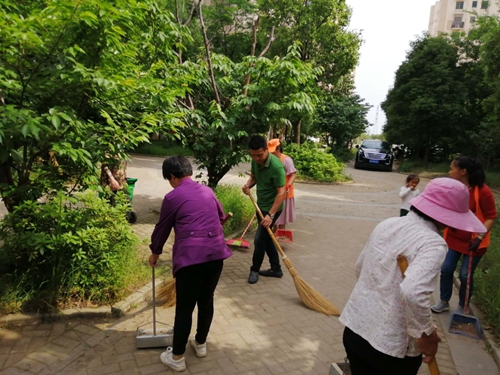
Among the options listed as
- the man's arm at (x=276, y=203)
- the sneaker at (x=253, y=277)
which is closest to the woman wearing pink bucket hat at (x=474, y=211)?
the man's arm at (x=276, y=203)

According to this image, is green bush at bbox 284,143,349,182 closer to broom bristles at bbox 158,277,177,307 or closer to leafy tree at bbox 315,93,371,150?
leafy tree at bbox 315,93,371,150

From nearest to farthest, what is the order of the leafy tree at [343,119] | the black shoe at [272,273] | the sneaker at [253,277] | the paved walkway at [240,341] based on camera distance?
the paved walkway at [240,341] < the sneaker at [253,277] < the black shoe at [272,273] < the leafy tree at [343,119]

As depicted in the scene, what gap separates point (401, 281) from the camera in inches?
67.3

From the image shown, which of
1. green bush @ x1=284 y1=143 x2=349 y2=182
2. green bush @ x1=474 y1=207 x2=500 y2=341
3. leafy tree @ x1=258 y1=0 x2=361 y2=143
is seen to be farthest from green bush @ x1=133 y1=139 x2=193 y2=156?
green bush @ x1=474 y1=207 x2=500 y2=341

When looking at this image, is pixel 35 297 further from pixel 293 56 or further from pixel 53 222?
pixel 293 56

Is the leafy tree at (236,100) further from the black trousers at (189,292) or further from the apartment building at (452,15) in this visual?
the apartment building at (452,15)

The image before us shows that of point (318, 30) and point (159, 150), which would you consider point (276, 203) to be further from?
point (159, 150)

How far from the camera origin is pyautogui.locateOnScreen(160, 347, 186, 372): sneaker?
2854 mm

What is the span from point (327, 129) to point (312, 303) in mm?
22284

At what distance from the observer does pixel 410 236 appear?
67.5 inches

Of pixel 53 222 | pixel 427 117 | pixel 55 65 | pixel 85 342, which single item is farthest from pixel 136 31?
pixel 427 117

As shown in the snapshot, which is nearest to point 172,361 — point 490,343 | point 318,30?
point 490,343

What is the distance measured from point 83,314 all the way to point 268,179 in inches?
97.4

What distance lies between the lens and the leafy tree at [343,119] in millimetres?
24516
